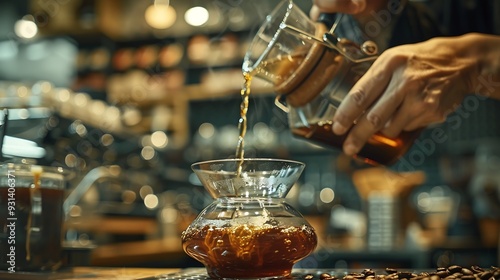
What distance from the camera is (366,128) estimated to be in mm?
1392

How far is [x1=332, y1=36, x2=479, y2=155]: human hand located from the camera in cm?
136

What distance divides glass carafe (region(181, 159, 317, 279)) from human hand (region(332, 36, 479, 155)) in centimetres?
31

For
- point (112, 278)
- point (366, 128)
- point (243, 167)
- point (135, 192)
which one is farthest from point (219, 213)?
point (135, 192)

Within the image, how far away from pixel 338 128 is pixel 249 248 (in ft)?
1.48

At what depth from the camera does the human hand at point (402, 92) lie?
1.36 m

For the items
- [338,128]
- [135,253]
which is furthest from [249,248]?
[135,253]

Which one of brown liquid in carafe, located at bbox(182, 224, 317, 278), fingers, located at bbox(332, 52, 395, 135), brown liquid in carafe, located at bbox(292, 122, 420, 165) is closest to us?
brown liquid in carafe, located at bbox(182, 224, 317, 278)

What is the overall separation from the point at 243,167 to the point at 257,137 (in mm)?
4172

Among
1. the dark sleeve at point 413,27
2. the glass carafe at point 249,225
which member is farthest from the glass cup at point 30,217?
the dark sleeve at point 413,27

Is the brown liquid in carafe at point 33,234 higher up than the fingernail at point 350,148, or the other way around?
the fingernail at point 350,148

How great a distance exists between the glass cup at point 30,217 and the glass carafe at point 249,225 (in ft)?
1.10

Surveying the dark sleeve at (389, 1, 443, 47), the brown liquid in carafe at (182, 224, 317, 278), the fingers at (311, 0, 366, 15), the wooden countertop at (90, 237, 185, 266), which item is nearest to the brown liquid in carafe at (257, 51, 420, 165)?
the fingers at (311, 0, 366, 15)

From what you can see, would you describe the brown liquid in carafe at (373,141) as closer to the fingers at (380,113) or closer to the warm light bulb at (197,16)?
the fingers at (380,113)

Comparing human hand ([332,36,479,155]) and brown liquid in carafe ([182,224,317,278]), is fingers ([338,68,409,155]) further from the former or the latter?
brown liquid in carafe ([182,224,317,278])
